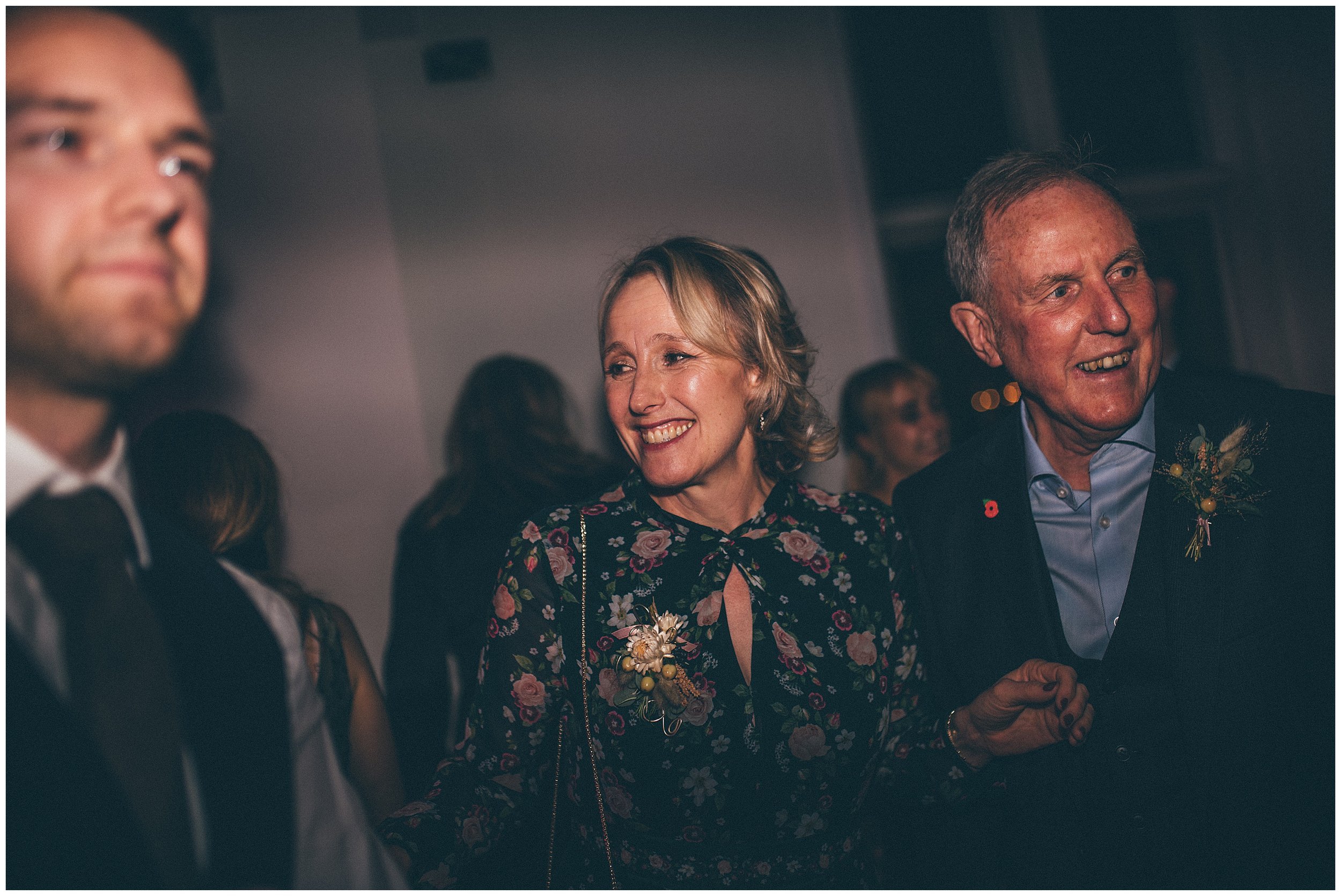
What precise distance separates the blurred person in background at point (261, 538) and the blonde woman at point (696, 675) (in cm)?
11

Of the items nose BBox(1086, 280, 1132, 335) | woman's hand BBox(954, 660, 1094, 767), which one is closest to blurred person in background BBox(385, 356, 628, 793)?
woman's hand BBox(954, 660, 1094, 767)

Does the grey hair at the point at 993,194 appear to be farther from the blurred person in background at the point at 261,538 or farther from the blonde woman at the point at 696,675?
the blurred person in background at the point at 261,538

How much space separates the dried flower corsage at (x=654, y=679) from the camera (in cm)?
123

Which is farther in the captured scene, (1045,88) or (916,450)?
(1045,88)

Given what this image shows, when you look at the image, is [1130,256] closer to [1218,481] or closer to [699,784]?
[1218,481]

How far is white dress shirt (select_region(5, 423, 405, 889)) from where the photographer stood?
74 centimetres

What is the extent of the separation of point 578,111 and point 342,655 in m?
2.37

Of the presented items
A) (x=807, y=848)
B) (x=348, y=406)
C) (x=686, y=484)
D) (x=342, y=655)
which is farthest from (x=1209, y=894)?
(x=348, y=406)

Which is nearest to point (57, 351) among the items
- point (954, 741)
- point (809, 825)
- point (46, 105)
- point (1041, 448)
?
point (46, 105)

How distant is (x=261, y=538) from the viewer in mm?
1128

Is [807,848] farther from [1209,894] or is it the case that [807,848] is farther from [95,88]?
[95,88]

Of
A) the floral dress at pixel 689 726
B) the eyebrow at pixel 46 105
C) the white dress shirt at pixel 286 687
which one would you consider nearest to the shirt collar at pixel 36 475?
the white dress shirt at pixel 286 687

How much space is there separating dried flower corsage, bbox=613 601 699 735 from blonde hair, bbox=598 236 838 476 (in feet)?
1.37

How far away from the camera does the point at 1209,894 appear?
3.47 ft
